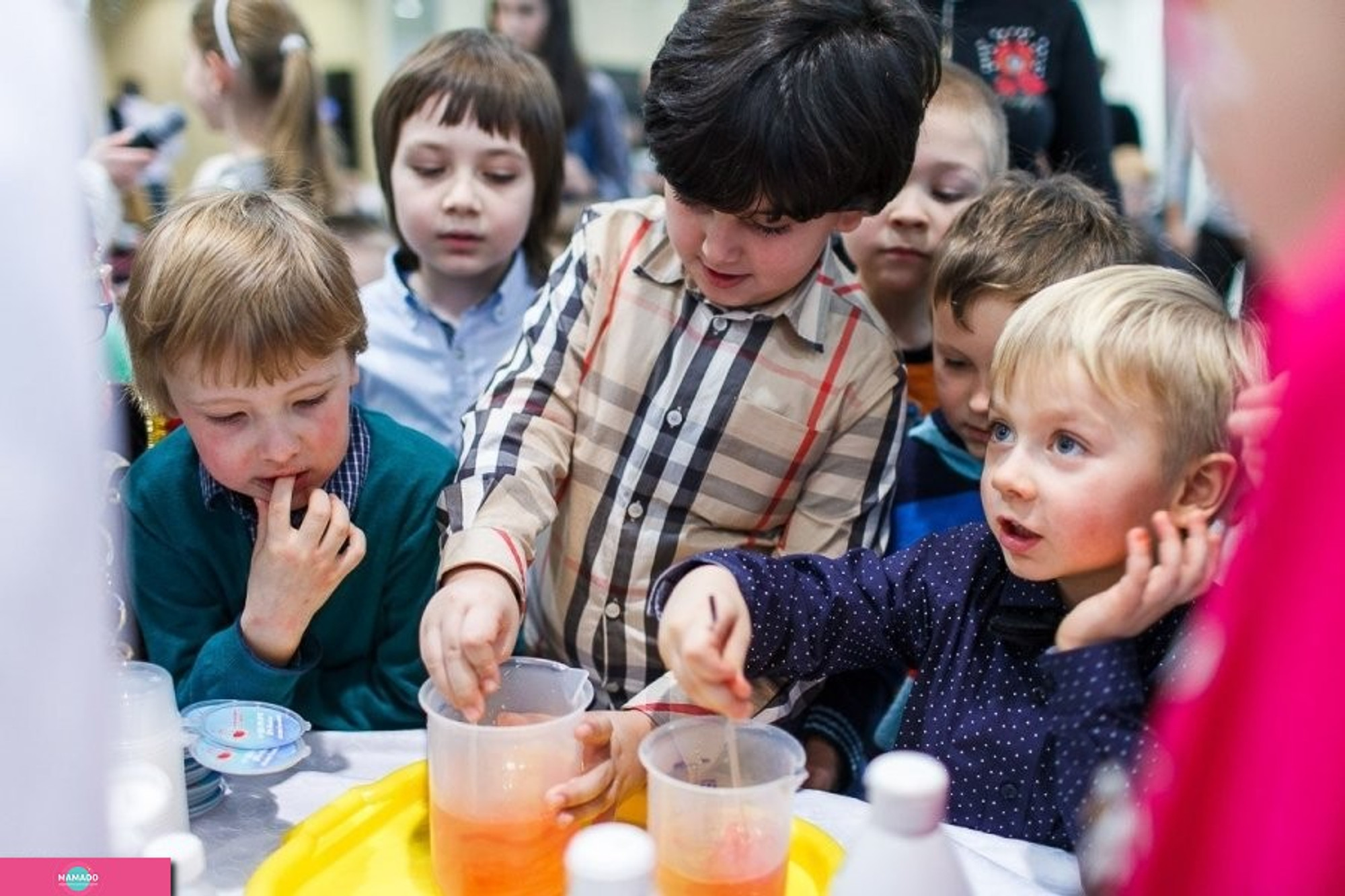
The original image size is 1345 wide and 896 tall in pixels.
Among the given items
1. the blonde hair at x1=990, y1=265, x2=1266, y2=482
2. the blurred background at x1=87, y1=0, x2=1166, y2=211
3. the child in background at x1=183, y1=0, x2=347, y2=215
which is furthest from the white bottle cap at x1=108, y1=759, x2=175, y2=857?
the blurred background at x1=87, y1=0, x2=1166, y2=211

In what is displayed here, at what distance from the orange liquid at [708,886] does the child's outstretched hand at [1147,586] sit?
0.32m

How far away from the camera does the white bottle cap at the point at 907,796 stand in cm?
77

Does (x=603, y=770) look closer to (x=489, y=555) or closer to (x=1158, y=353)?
(x=489, y=555)

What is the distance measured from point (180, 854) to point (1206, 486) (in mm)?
905

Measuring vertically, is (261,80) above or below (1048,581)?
above

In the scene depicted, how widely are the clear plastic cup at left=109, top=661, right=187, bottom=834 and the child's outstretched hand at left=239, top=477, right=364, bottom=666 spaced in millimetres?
249

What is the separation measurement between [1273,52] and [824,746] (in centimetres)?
105

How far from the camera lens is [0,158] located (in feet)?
1.76

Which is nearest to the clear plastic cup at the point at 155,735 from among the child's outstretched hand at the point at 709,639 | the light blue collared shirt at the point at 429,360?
the child's outstretched hand at the point at 709,639

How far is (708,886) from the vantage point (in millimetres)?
938

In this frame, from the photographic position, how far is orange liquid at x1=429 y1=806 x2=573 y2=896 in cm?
100

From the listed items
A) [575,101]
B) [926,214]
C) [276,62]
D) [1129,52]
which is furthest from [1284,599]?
[1129,52]

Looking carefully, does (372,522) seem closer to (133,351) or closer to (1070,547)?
(133,351)

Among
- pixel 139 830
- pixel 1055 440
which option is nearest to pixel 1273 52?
pixel 1055 440
